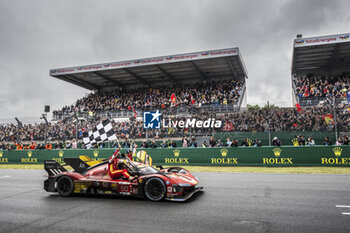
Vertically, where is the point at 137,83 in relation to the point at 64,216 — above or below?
above

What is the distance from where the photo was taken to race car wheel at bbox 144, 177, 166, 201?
6342 mm

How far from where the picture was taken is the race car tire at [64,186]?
A: 7.32m

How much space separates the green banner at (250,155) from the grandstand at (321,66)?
12039 mm

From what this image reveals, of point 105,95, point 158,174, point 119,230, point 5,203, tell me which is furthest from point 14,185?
point 105,95

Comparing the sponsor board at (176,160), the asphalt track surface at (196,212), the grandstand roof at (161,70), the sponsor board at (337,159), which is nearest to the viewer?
the asphalt track surface at (196,212)

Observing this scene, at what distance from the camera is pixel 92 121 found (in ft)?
96.4

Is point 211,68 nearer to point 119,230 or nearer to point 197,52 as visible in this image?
point 197,52

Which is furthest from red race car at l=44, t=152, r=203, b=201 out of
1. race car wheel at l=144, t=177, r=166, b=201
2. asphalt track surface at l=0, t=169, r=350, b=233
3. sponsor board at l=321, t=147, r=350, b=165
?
sponsor board at l=321, t=147, r=350, b=165

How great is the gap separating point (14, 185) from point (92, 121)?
20.2m

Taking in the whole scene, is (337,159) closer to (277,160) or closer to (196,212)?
(277,160)

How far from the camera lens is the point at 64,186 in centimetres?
743

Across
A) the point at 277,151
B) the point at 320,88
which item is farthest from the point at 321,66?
the point at 277,151

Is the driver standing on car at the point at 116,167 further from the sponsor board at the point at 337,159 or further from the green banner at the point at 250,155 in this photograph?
the sponsor board at the point at 337,159

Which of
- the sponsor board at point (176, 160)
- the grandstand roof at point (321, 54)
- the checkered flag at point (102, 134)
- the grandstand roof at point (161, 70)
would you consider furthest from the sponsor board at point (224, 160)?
the grandstand roof at point (321, 54)
